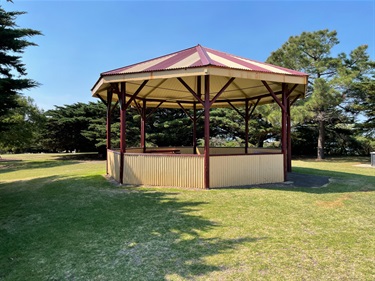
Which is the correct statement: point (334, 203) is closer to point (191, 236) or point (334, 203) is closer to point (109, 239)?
point (191, 236)

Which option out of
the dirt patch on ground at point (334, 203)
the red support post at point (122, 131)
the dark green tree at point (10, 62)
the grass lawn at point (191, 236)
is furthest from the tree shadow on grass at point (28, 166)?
the dirt patch on ground at point (334, 203)

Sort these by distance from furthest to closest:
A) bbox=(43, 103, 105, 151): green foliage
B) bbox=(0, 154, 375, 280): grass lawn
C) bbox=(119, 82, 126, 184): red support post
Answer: bbox=(43, 103, 105, 151): green foliage, bbox=(119, 82, 126, 184): red support post, bbox=(0, 154, 375, 280): grass lawn

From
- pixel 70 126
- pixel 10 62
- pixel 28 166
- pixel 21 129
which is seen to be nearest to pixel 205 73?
pixel 10 62

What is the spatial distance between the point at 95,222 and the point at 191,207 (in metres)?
1.97

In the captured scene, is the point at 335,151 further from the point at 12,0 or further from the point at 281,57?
the point at 12,0

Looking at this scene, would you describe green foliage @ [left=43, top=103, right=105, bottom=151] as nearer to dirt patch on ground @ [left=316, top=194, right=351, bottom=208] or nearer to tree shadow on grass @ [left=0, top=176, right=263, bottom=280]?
tree shadow on grass @ [left=0, top=176, right=263, bottom=280]

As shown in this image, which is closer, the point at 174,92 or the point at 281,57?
the point at 174,92

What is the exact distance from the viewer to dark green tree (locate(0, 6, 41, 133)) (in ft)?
30.9

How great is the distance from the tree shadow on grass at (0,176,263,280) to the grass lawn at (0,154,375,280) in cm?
1

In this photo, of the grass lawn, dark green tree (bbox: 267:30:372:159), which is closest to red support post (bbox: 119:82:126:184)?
the grass lawn

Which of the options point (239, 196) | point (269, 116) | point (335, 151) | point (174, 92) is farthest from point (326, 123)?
point (239, 196)

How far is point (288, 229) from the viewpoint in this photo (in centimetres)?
426

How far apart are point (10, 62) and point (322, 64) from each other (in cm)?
2017

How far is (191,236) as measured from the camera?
4027mm
